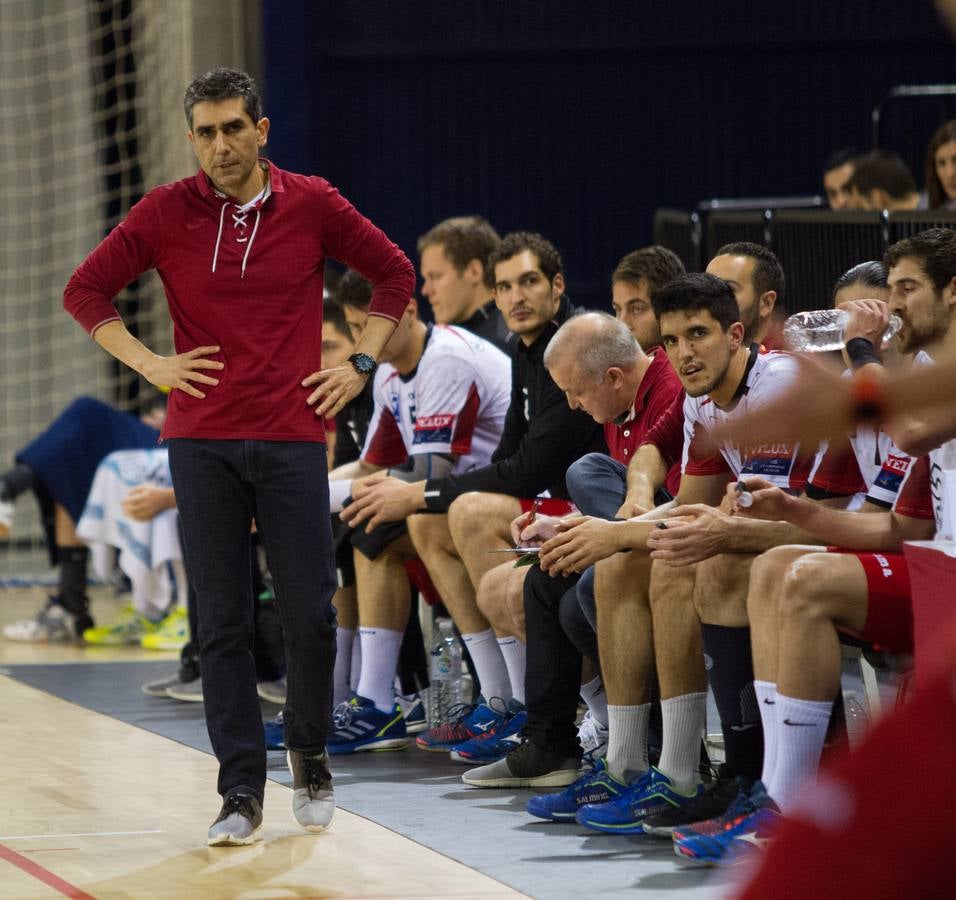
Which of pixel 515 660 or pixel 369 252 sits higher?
pixel 369 252

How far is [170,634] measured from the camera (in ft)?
23.9

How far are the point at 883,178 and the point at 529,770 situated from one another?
3.31 metres

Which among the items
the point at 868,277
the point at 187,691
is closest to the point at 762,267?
the point at 868,277

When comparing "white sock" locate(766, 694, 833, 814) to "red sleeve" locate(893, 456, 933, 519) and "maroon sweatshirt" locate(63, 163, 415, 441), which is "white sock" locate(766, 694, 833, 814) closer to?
"red sleeve" locate(893, 456, 933, 519)

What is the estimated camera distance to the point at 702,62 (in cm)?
943

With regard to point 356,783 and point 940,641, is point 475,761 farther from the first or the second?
point 940,641

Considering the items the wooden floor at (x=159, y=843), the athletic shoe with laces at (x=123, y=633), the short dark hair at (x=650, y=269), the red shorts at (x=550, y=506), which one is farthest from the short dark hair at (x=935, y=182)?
the athletic shoe with laces at (x=123, y=633)

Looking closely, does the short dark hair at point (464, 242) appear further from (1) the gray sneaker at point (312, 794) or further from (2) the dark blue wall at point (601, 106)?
(2) the dark blue wall at point (601, 106)

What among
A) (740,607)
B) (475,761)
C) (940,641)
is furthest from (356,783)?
(940,641)

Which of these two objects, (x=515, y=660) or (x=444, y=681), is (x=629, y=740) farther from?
(x=444, y=681)

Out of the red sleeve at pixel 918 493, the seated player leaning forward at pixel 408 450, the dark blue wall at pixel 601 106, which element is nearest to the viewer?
the red sleeve at pixel 918 493

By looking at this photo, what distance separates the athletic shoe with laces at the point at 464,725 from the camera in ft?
15.2

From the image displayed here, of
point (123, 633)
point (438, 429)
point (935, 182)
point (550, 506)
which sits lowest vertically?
point (123, 633)

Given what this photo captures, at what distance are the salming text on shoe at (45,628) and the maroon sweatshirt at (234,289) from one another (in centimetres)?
409
